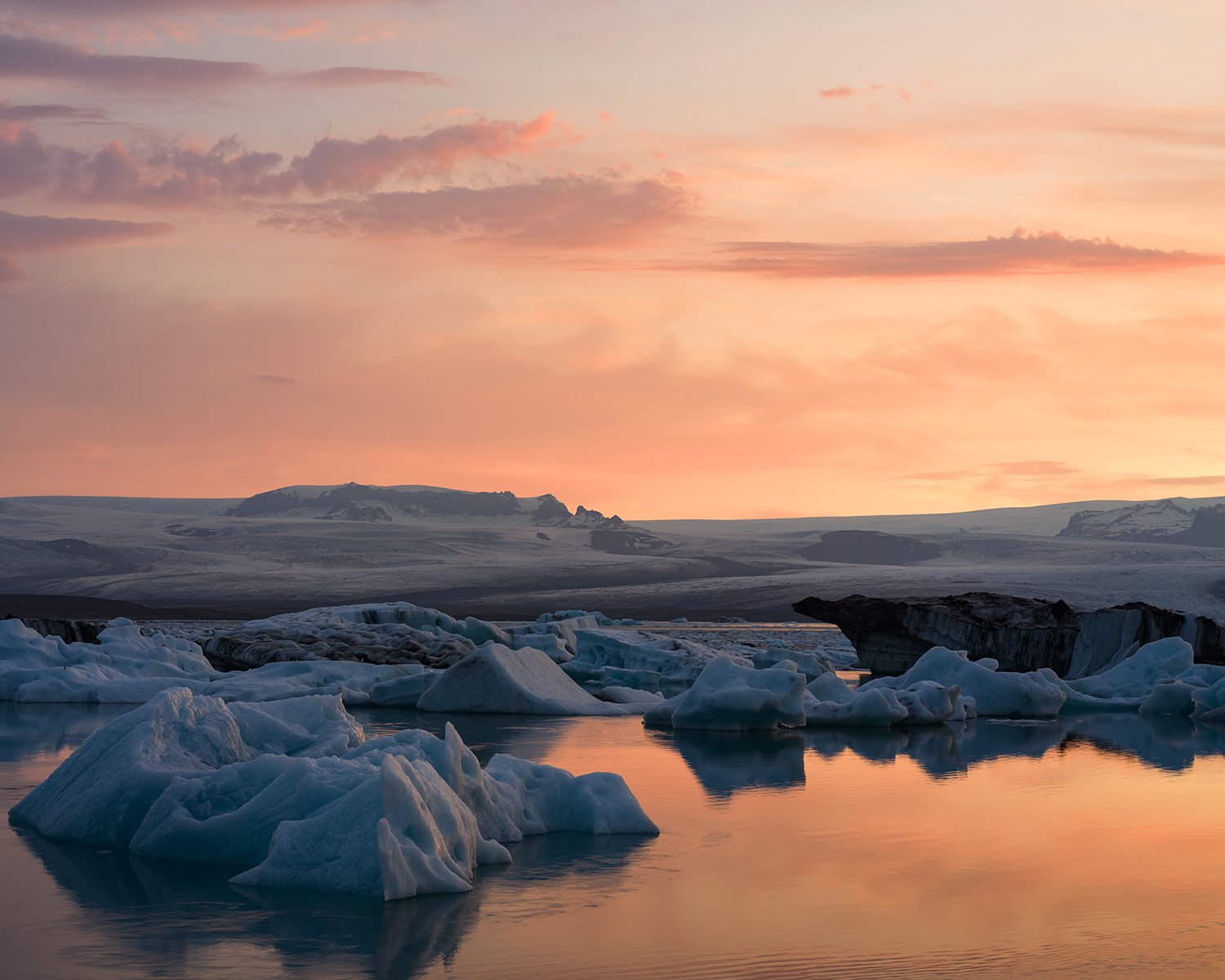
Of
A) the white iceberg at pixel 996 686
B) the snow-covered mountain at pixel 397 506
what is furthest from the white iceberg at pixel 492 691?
the snow-covered mountain at pixel 397 506

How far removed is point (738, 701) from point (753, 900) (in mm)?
8105

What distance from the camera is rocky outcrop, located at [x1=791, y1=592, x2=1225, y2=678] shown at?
2380 cm

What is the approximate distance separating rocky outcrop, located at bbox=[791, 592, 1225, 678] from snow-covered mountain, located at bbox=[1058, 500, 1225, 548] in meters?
92.7

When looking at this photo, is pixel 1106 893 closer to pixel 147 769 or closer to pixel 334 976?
pixel 334 976

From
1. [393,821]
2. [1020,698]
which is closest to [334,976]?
[393,821]

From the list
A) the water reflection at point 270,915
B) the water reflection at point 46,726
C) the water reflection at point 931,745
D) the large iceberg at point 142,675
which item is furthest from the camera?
the large iceberg at point 142,675

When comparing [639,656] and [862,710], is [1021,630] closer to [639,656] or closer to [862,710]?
[639,656]

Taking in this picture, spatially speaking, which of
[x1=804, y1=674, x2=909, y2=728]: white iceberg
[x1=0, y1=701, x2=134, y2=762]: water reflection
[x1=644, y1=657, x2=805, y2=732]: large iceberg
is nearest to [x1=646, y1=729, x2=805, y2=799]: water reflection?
[x1=644, y1=657, x2=805, y2=732]: large iceberg

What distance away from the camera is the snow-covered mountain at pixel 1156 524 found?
11369 centimetres

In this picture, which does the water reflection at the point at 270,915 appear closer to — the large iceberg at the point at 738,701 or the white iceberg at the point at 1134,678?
the large iceberg at the point at 738,701

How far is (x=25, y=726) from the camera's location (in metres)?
15.7

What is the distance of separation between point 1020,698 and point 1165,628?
243 inches

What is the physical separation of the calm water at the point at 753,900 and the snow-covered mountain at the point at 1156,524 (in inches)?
4298

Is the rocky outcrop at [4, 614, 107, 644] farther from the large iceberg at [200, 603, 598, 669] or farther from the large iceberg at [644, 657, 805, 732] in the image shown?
the large iceberg at [644, 657, 805, 732]
